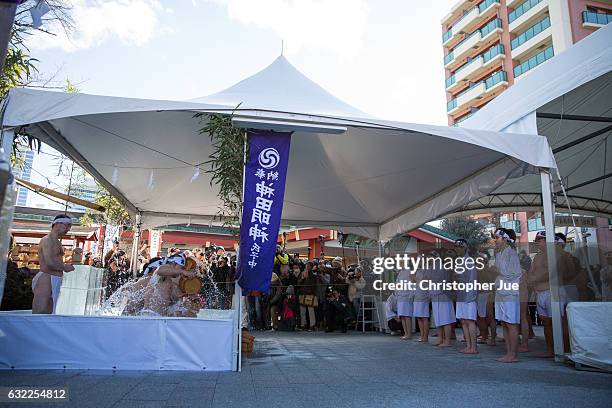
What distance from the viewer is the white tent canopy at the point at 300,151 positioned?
4762 mm

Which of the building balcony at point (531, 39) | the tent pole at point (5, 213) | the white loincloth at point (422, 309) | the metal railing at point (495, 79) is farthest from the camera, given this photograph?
the metal railing at point (495, 79)

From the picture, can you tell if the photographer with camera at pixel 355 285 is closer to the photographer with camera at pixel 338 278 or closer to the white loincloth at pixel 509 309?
the photographer with camera at pixel 338 278

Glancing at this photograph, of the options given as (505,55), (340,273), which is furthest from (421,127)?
(505,55)

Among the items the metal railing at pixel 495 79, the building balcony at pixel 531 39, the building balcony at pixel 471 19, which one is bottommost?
the metal railing at pixel 495 79

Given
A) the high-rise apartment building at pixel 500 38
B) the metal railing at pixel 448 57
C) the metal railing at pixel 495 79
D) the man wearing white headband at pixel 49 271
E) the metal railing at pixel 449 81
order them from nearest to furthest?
the man wearing white headband at pixel 49 271
the high-rise apartment building at pixel 500 38
the metal railing at pixel 495 79
the metal railing at pixel 449 81
the metal railing at pixel 448 57

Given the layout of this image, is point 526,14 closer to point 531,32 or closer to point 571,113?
point 531,32

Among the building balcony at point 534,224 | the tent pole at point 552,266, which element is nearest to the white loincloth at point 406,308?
the tent pole at point 552,266

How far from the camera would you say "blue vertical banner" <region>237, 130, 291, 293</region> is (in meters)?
4.56

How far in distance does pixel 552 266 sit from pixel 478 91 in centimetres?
3509

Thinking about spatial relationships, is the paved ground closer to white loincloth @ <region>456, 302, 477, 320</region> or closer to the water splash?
white loincloth @ <region>456, 302, 477, 320</region>

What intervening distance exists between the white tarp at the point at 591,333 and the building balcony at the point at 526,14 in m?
32.0

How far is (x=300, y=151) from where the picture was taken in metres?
6.91

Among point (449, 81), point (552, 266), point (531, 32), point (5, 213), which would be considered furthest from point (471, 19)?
point (5, 213)

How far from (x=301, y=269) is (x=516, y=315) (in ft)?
20.5
